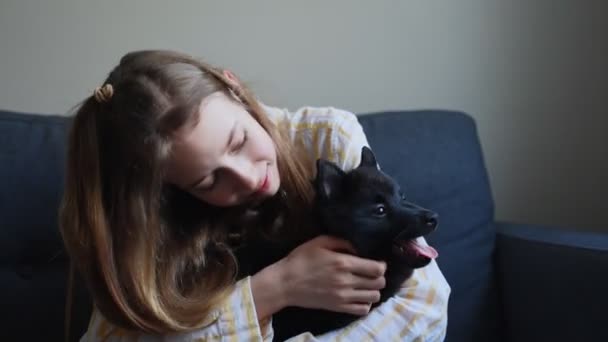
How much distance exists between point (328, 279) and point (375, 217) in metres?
0.13

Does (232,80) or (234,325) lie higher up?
(232,80)

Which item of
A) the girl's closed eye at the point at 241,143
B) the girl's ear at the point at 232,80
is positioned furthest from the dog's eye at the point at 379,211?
the girl's ear at the point at 232,80

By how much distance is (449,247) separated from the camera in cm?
121

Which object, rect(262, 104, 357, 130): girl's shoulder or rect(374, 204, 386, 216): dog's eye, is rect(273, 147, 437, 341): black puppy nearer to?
rect(374, 204, 386, 216): dog's eye

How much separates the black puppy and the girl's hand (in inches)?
0.8

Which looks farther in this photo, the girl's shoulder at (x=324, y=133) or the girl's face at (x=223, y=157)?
the girl's shoulder at (x=324, y=133)

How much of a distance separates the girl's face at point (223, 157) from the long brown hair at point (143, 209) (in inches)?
0.7

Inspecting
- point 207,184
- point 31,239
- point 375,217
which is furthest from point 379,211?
point 31,239

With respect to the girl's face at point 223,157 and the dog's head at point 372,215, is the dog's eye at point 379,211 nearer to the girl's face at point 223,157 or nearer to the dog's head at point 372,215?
the dog's head at point 372,215

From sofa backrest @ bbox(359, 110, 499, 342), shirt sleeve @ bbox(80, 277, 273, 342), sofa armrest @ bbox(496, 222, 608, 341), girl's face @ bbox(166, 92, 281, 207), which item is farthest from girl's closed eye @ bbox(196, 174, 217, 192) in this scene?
sofa armrest @ bbox(496, 222, 608, 341)

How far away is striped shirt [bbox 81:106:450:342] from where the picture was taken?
89 centimetres

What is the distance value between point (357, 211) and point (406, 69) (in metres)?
0.74

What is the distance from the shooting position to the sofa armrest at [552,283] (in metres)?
1.08

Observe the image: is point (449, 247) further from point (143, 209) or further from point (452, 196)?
point (143, 209)
